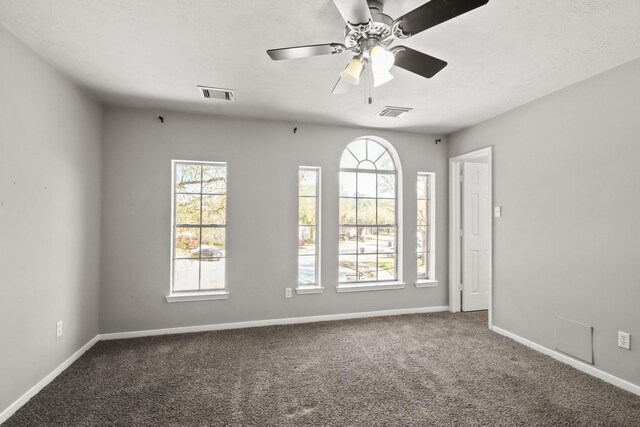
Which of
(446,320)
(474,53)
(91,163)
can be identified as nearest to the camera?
(474,53)

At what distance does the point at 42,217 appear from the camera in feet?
7.91

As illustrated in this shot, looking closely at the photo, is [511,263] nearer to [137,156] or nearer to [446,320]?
[446,320]

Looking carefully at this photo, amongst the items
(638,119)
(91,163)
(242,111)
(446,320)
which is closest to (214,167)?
(242,111)

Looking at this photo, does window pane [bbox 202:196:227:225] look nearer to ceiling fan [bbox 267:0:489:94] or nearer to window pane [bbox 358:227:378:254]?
window pane [bbox 358:227:378:254]

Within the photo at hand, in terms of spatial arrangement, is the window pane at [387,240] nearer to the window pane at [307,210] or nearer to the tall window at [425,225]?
the tall window at [425,225]

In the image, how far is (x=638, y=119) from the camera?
2363 millimetres

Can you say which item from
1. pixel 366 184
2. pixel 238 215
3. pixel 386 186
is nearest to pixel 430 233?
pixel 386 186

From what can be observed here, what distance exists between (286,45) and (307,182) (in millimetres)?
2011

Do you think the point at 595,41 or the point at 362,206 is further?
the point at 362,206

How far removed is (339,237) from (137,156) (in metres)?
2.52

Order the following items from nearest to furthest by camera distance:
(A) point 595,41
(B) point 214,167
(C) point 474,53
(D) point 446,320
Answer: (A) point 595,41, (C) point 474,53, (B) point 214,167, (D) point 446,320

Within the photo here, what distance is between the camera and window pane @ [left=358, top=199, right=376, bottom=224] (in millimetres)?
4230

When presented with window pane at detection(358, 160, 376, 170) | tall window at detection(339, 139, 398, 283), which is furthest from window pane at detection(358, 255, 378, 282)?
window pane at detection(358, 160, 376, 170)

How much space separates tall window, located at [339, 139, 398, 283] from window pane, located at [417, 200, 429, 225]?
15.3 inches
